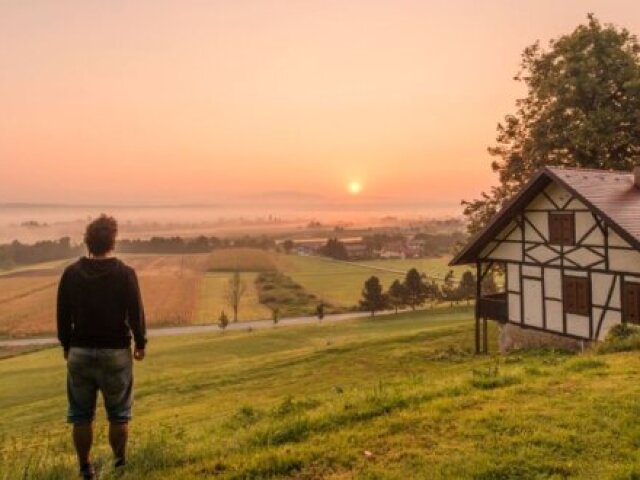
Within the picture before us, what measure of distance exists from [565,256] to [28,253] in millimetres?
204559

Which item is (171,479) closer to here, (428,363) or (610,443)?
(610,443)

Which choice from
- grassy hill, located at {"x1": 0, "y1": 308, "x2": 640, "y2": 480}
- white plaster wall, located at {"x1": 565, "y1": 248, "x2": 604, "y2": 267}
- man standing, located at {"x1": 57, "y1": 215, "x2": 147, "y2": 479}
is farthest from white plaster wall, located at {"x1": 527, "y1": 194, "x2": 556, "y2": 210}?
man standing, located at {"x1": 57, "y1": 215, "x2": 147, "y2": 479}

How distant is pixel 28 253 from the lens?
629ft

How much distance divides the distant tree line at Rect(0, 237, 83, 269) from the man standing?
7643 inches

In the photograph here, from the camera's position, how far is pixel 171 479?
18.8 ft

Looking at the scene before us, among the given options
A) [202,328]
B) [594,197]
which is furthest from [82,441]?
[202,328]

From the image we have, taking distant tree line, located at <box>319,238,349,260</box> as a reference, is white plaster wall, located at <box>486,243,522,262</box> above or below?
above

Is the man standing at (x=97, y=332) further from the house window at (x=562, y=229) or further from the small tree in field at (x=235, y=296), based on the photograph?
the small tree in field at (x=235, y=296)

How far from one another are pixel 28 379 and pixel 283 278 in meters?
94.8

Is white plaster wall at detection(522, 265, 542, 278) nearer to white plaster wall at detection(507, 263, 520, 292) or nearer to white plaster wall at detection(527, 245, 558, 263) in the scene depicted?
white plaster wall at detection(507, 263, 520, 292)

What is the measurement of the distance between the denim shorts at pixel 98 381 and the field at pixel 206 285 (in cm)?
8836

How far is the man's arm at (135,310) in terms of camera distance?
590 centimetres

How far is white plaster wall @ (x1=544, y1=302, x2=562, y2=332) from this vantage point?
22750mm

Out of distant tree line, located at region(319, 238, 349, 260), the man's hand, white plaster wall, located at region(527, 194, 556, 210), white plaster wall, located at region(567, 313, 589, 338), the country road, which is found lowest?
the country road
